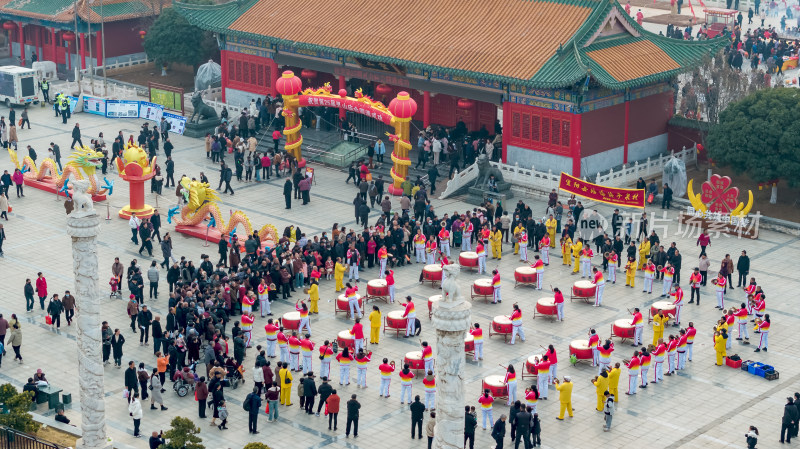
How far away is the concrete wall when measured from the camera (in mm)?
56625

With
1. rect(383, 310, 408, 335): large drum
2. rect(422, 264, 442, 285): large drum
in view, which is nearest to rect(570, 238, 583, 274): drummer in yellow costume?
rect(422, 264, 442, 285): large drum

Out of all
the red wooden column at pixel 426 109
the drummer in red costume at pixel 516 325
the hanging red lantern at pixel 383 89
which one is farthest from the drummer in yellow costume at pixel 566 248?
the hanging red lantern at pixel 383 89

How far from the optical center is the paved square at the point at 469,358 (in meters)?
35.3

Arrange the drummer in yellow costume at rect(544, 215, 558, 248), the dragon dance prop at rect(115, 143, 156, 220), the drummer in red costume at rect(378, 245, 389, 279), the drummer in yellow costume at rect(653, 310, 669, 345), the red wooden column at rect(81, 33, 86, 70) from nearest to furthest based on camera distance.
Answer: the drummer in yellow costume at rect(653, 310, 669, 345), the drummer in red costume at rect(378, 245, 389, 279), the drummer in yellow costume at rect(544, 215, 558, 248), the dragon dance prop at rect(115, 143, 156, 220), the red wooden column at rect(81, 33, 86, 70)

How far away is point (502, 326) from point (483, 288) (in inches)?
138

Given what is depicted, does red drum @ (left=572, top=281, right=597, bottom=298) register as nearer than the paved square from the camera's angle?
No

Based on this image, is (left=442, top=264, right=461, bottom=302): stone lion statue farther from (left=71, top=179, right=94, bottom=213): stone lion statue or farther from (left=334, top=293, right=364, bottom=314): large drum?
(left=334, top=293, right=364, bottom=314): large drum

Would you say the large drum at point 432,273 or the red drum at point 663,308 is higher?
the red drum at point 663,308

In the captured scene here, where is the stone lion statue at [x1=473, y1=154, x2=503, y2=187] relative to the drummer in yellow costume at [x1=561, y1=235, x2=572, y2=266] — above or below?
above

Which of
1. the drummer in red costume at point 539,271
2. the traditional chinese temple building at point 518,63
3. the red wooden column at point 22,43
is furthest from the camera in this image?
the red wooden column at point 22,43

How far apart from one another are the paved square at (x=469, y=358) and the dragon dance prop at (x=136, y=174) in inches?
40.4

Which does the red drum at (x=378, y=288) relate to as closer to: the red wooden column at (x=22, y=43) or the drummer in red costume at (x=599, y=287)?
the drummer in red costume at (x=599, y=287)

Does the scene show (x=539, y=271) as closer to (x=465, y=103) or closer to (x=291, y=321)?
(x=291, y=321)

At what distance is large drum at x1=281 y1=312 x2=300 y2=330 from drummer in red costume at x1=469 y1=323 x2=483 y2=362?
17.6ft
